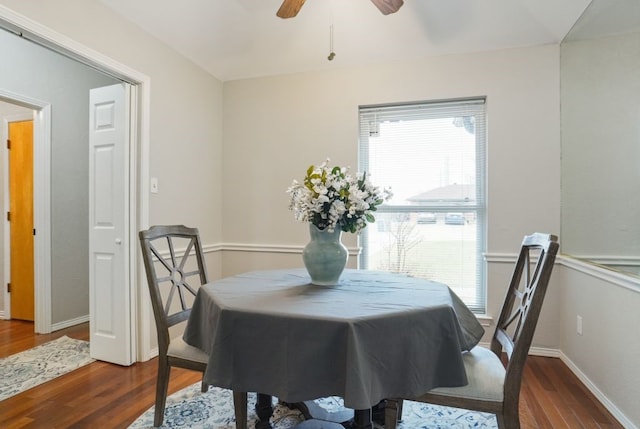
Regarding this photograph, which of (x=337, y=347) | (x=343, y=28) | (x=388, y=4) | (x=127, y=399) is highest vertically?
(x=343, y=28)

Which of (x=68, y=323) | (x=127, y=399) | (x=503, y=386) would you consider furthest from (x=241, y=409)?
(x=68, y=323)

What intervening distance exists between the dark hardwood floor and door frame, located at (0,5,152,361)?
314 mm

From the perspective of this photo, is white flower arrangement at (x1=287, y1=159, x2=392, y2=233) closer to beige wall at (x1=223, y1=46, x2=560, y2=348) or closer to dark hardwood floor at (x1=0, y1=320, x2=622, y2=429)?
dark hardwood floor at (x1=0, y1=320, x2=622, y2=429)

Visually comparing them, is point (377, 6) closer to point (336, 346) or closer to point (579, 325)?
point (336, 346)

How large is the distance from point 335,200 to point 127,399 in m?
1.72

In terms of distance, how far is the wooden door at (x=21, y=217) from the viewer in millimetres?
3480

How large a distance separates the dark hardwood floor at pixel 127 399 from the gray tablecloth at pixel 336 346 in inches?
41.6

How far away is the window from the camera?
2992mm

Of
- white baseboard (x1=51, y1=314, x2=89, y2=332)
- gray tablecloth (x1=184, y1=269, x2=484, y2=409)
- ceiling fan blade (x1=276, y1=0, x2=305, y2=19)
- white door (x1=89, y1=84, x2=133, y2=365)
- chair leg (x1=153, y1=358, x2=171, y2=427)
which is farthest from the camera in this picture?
white baseboard (x1=51, y1=314, x2=89, y2=332)

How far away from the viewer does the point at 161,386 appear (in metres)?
1.71

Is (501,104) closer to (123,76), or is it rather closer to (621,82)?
(621,82)

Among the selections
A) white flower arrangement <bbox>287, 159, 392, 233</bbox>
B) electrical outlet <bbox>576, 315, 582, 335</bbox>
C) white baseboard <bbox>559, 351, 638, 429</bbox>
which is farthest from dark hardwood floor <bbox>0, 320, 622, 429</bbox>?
white flower arrangement <bbox>287, 159, 392, 233</bbox>

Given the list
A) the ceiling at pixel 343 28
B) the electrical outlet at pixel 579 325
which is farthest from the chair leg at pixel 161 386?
the electrical outlet at pixel 579 325

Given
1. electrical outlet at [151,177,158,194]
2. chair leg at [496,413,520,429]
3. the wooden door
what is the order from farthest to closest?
the wooden door < electrical outlet at [151,177,158,194] < chair leg at [496,413,520,429]
